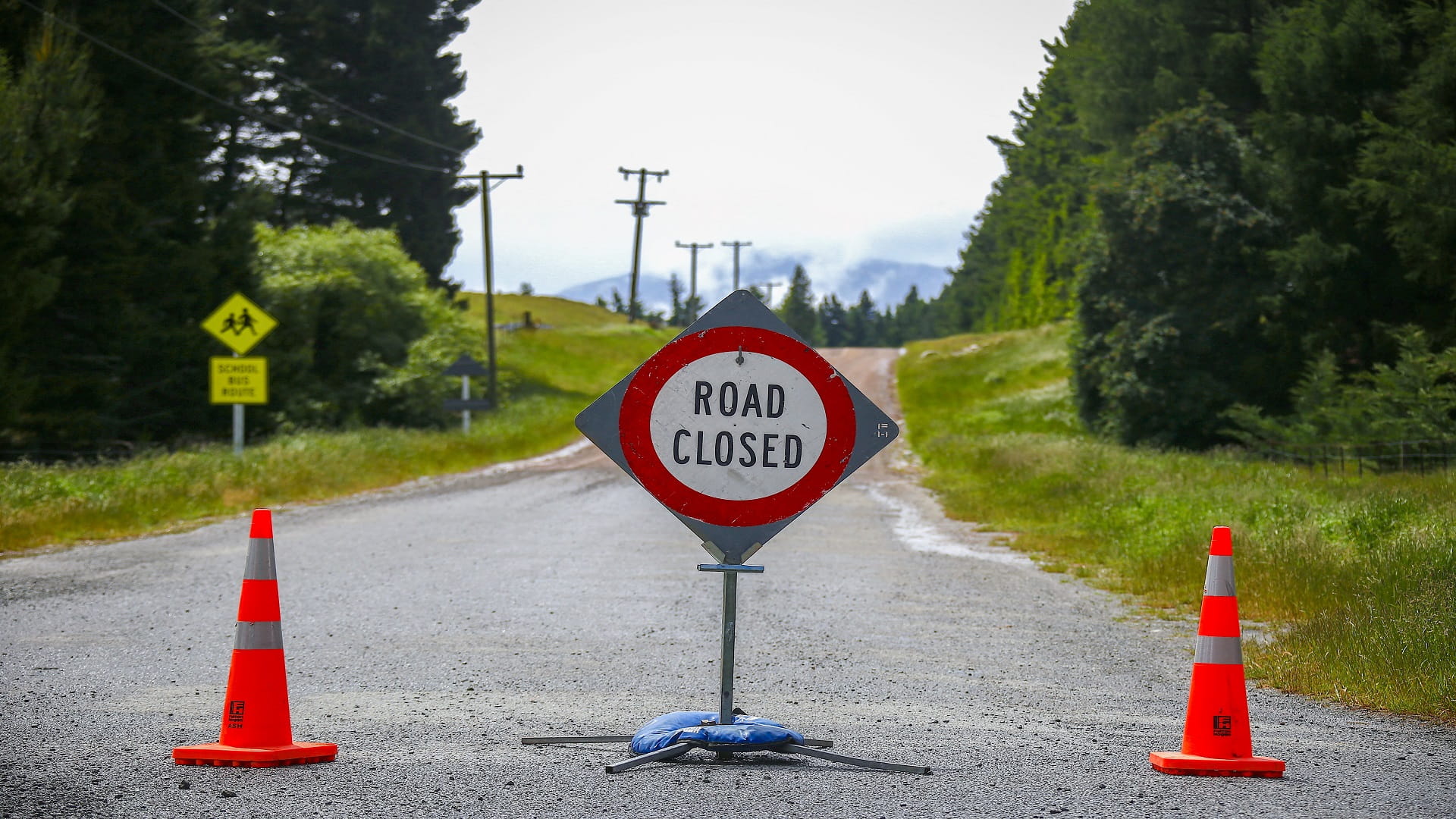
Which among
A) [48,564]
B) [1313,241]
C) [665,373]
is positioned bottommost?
[48,564]

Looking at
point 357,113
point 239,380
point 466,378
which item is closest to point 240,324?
point 239,380

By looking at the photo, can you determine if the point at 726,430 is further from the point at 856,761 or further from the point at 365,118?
the point at 365,118

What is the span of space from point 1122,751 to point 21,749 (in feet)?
14.8

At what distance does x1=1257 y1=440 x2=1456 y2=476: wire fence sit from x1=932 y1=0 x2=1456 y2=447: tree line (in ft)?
3.41

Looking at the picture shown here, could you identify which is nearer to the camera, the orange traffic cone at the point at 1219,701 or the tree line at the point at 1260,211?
the orange traffic cone at the point at 1219,701

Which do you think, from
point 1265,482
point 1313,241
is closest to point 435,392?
point 1313,241

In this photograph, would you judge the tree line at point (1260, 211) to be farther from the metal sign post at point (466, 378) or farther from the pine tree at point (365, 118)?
the pine tree at point (365, 118)

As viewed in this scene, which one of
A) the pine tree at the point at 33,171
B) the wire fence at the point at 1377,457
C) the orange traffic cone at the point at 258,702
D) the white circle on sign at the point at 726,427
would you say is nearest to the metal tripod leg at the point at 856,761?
the white circle on sign at the point at 726,427

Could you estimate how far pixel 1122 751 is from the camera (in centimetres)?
560

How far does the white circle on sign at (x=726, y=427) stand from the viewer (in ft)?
17.7

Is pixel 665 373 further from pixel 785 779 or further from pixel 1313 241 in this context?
pixel 1313 241

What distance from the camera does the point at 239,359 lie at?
2297cm

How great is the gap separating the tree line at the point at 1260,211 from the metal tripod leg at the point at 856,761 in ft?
73.1

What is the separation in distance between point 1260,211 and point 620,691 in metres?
33.4
